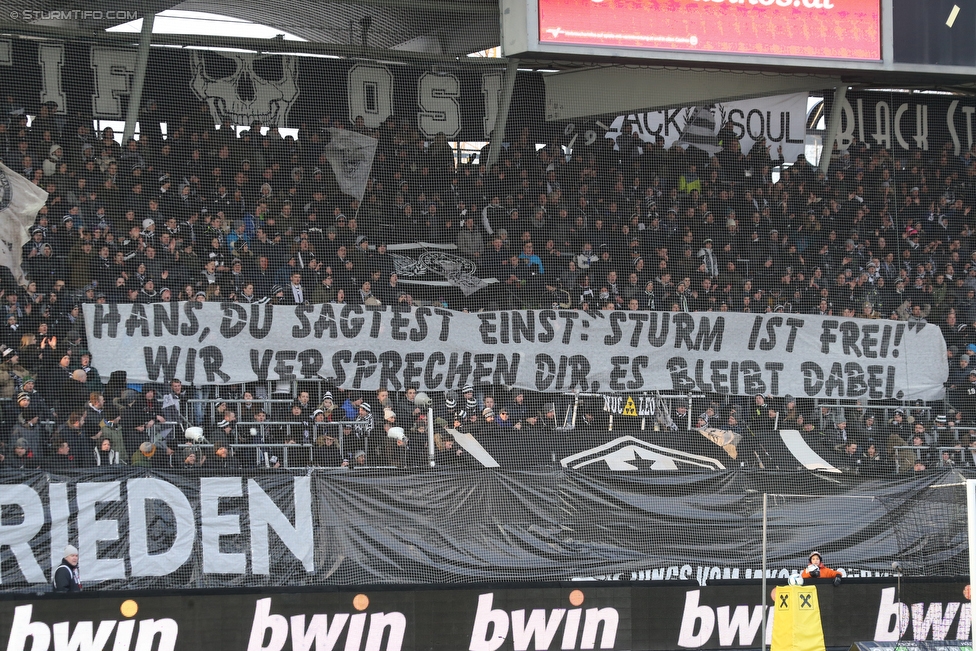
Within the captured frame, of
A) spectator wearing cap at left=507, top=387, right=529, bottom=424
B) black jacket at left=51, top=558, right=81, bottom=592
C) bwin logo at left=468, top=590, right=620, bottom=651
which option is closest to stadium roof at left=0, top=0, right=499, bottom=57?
spectator wearing cap at left=507, top=387, right=529, bottom=424

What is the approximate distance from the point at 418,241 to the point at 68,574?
7118 mm

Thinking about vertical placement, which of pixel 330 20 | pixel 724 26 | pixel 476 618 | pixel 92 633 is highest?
pixel 330 20

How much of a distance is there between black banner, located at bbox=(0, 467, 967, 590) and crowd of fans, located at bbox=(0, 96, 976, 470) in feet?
4.45

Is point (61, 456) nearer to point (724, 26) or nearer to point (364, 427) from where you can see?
point (364, 427)

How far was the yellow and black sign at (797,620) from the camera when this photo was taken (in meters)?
12.0

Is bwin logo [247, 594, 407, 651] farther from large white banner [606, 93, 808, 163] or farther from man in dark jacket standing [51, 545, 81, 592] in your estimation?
large white banner [606, 93, 808, 163]

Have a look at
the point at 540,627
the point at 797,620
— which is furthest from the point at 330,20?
the point at 797,620

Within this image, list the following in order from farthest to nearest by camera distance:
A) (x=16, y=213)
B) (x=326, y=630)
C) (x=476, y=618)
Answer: (x=16, y=213) → (x=476, y=618) → (x=326, y=630)

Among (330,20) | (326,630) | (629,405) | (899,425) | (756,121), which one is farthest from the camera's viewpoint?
(756,121)

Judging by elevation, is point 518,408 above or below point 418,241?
below

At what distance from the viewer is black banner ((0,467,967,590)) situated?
1245cm

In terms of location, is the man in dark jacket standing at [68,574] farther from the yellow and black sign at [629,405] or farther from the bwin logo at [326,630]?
the yellow and black sign at [629,405]

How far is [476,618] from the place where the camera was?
1270 centimetres

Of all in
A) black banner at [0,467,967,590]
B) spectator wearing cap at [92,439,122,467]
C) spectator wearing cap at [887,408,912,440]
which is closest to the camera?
black banner at [0,467,967,590]
